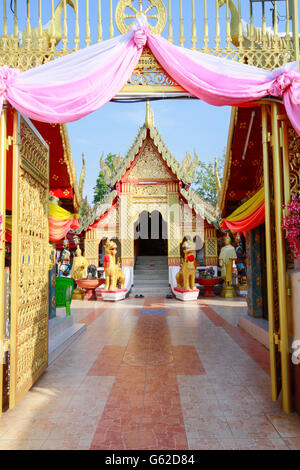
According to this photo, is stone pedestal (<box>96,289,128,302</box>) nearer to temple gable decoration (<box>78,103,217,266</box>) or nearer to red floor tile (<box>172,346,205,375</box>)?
temple gable decoration (<box>78,103,217,266</box>)

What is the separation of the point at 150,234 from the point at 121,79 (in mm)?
15049

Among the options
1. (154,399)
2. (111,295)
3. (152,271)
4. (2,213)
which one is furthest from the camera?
(152,271)

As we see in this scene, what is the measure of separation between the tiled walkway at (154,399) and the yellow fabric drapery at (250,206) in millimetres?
1834

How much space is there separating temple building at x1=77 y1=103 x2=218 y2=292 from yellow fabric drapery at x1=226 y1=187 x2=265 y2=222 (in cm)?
709

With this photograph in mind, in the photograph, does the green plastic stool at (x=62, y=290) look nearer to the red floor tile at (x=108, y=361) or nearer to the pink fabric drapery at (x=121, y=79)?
the red floor tile at (x=108, y=361)

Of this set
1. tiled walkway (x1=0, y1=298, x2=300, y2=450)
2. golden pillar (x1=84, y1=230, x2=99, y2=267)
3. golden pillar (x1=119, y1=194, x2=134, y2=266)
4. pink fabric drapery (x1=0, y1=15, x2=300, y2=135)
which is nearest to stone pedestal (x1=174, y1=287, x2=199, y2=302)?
golden pillar (x1=119, y1=194, x2=134, y2=266)

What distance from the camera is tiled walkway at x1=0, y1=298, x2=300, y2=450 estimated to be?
7.25ft

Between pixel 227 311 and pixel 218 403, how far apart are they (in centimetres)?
514

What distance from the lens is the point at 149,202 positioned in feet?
41.2

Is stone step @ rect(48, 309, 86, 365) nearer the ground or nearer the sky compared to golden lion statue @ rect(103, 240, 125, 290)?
nearer the ground

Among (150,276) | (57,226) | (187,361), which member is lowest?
(187,361)

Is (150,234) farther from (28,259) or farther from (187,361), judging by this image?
(28,259)

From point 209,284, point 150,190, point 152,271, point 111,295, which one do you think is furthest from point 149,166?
point 111,295

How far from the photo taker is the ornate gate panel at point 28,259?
9.37ft
